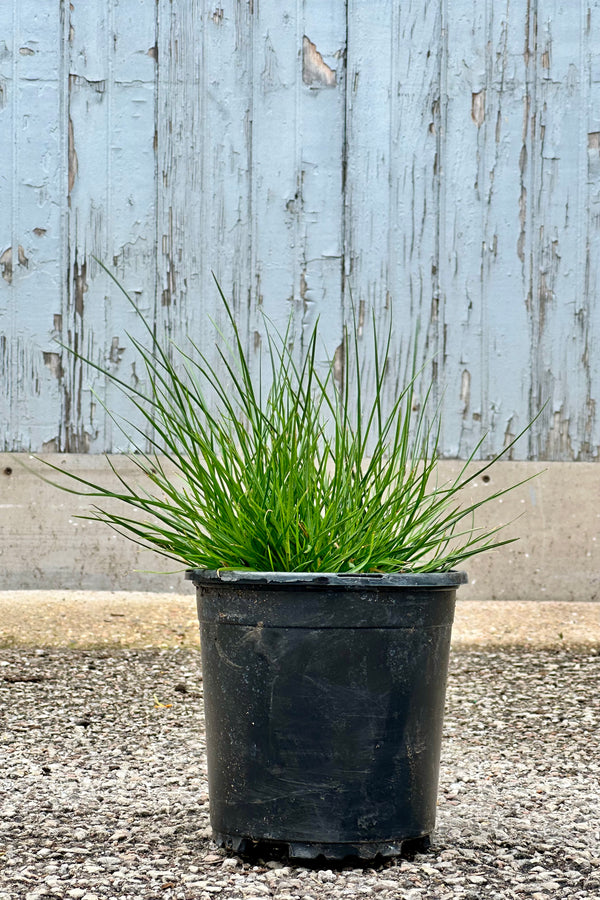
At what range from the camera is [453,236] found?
2.55 metres

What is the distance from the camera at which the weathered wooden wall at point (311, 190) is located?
2.54 metres

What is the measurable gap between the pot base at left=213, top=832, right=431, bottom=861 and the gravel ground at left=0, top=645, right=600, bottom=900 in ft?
0.07

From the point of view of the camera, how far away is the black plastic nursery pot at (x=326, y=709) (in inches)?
47.6

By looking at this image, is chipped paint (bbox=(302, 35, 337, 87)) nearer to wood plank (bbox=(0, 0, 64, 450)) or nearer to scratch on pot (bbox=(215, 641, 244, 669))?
wood plank (bbox=(0, 0, 64, 450))

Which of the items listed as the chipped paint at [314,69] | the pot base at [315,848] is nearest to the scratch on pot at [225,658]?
the pot base at [315,848]

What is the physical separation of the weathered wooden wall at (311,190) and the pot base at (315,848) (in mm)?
1381

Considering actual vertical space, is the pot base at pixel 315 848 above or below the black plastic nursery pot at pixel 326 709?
below

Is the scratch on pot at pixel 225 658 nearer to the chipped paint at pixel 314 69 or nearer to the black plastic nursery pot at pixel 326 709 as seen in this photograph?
the black plastic nursery pot at pixel 326 709

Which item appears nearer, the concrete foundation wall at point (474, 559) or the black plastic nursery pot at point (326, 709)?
the black plastic nursery pot at point (326, 709)

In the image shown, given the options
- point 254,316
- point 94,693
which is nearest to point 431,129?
point 254,316

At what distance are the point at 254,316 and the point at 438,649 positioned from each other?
143 cm

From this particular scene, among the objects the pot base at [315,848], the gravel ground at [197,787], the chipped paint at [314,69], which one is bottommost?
the gravel ground at [197,787]

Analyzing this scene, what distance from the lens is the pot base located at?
1.22 metres

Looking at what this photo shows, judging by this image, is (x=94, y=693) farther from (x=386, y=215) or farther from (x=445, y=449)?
(x=386, y=215)
